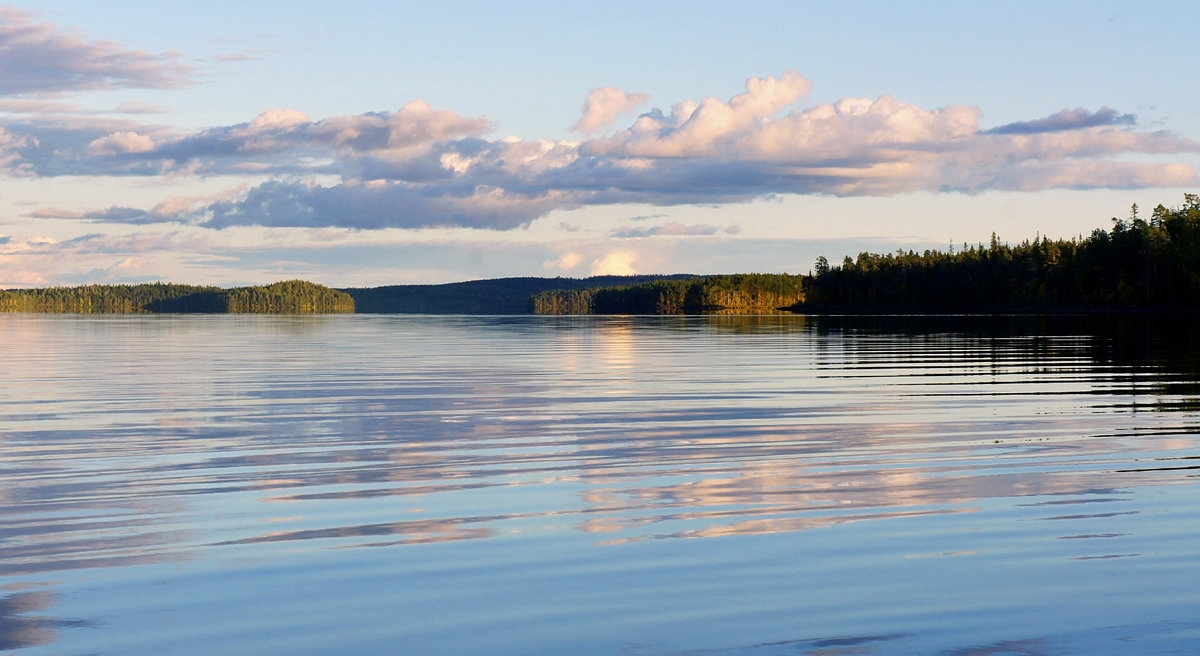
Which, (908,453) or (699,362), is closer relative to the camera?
(908,453)

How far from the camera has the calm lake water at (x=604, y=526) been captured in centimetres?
996

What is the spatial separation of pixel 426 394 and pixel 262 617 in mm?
25089

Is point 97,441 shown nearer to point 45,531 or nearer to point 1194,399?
point 45,531

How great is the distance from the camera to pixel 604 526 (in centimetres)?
1440

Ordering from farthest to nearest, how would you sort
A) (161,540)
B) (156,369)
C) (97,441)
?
(156,369)
(97,441)
(161,540)

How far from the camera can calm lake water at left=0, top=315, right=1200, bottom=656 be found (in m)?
9.96

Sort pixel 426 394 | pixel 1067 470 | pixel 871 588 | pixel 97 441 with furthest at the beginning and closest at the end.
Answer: pixel 426 394 < pixel 97 441 < pixel 1067 470 < pixel 871 588

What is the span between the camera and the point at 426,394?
3531cm

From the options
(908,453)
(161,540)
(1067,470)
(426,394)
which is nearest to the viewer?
(161,540)

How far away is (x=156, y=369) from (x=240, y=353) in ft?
56.2

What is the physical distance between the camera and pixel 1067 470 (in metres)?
18.8

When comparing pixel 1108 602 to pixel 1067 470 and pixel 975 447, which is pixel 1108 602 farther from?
pixel 975 447

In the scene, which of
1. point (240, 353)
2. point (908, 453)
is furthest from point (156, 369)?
point (908, 453)

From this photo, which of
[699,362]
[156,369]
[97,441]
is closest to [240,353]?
[156,369]
